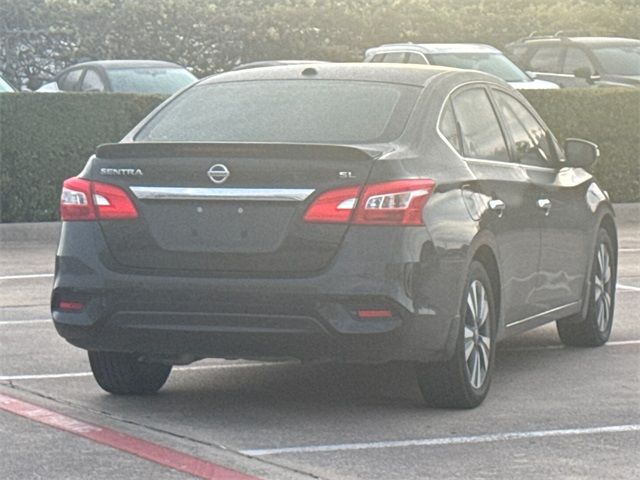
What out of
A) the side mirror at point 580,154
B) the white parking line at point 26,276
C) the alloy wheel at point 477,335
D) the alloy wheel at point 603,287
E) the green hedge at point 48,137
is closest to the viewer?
the alloy wheel at point 477,335

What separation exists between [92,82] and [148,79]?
88 cm

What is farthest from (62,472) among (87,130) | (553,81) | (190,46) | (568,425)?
(190,46)

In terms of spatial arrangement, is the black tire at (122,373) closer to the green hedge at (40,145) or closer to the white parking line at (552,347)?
the white parking line at (552,347)

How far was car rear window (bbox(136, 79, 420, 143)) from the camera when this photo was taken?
27.2ft

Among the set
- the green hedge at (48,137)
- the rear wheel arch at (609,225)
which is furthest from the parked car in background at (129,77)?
the rear wheel arch at (609,225)

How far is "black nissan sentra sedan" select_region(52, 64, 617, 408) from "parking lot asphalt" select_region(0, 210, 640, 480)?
0.91ft

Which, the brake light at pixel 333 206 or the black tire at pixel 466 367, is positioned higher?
the brake light at pixel 333 206

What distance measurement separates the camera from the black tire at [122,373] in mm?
8555

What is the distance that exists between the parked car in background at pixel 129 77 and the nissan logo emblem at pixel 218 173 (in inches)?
632

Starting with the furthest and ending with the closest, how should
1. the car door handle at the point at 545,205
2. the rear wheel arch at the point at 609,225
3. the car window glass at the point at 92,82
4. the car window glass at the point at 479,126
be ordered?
the car window glass at the point at 92,82 < the rear wheel arch at the point at 609,225 < the car door handle at the point at 545,205 < the car window glass at the point at 479,126

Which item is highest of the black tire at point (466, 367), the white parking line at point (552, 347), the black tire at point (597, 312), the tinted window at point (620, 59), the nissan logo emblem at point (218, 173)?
the nissan logo emblem at point (218, 173)

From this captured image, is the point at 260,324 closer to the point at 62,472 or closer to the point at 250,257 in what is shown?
the point at 250,257

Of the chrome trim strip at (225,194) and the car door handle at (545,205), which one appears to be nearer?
the chrome trim strip at (225,194)

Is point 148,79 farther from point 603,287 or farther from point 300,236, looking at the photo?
point 300,236
